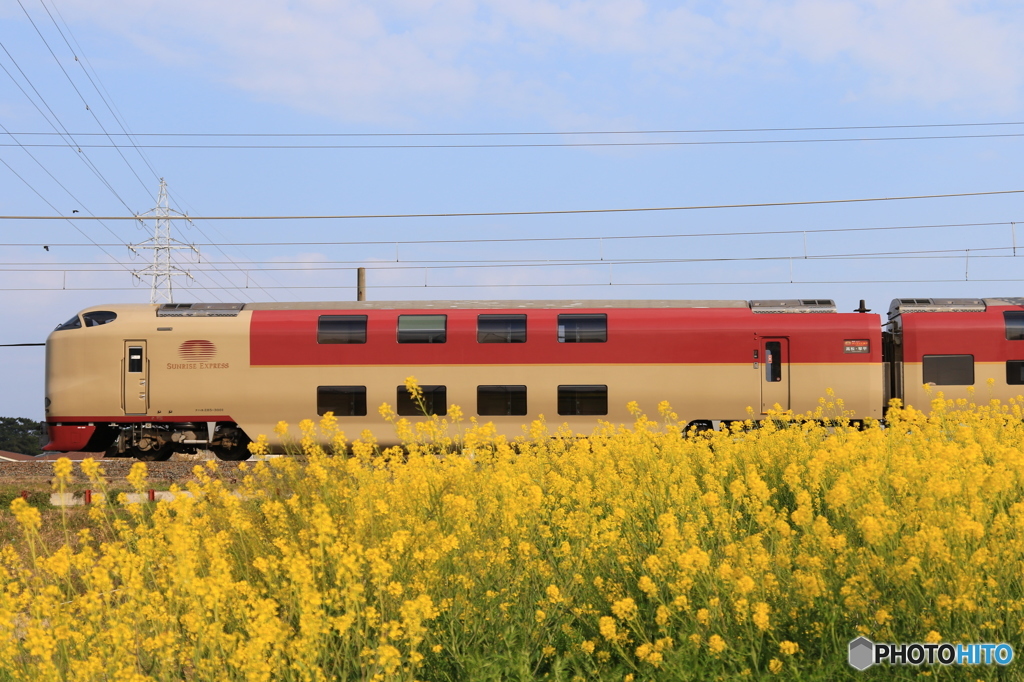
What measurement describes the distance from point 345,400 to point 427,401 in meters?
1.60

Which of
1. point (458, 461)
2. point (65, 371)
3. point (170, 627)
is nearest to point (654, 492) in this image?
point (458, 461)

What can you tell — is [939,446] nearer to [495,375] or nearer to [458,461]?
[458,461]

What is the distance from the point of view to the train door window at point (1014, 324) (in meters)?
16.8

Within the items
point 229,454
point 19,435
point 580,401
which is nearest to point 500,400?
point 580,401

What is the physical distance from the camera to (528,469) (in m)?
7.38

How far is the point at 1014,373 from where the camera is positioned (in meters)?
16.7

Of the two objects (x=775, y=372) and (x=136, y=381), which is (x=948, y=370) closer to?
(x=775, y=372)

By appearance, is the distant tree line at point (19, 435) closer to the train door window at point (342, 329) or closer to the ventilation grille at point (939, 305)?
the train door window at point (342, 329)

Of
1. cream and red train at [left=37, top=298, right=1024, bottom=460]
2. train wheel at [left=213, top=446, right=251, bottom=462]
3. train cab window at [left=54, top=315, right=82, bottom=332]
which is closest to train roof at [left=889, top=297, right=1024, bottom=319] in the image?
cream and red train at [left=37, top=298, right=1024, bottom=460]

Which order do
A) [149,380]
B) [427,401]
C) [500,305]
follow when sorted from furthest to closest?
[500,305] → [149,380] → [427,401]

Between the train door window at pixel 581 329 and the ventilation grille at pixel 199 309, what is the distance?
653 centimetres

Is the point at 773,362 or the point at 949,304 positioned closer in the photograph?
the point at 773,362

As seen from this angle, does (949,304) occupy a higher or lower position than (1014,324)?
higher

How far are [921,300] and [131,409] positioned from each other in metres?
16.3
